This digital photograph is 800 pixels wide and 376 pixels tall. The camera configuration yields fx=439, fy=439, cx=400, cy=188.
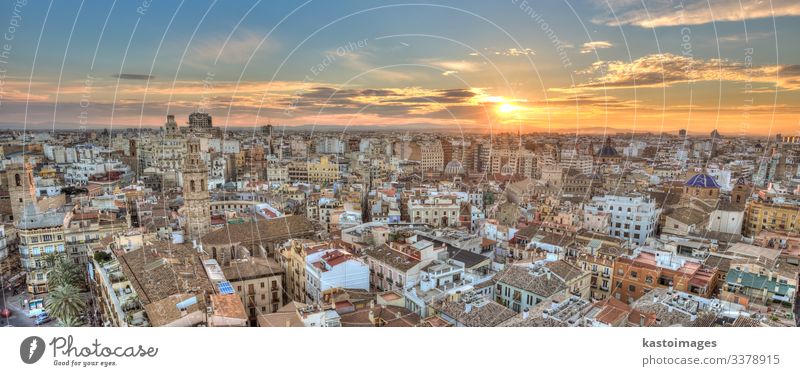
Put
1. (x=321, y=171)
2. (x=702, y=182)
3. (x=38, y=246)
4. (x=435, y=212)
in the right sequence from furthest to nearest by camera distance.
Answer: (x=321, y=171) < (x=702, y=182) < (x=435, y=212) < (x=38, y=246)

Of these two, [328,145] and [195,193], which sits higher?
[328,145]

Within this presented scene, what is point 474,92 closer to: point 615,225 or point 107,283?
point 107,283

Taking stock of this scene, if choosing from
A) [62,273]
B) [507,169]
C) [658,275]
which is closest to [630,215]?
[658,275]

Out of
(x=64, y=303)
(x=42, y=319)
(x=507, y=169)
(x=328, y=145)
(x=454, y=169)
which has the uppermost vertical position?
(x=328, y=145)

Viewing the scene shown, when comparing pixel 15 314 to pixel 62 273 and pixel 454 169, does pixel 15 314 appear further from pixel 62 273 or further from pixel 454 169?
pixel 454 169

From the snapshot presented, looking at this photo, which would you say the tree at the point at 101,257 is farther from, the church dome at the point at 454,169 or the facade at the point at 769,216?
the church dome at the point at 454,169

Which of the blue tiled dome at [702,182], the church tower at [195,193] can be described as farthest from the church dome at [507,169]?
the church tower at [195,193]
